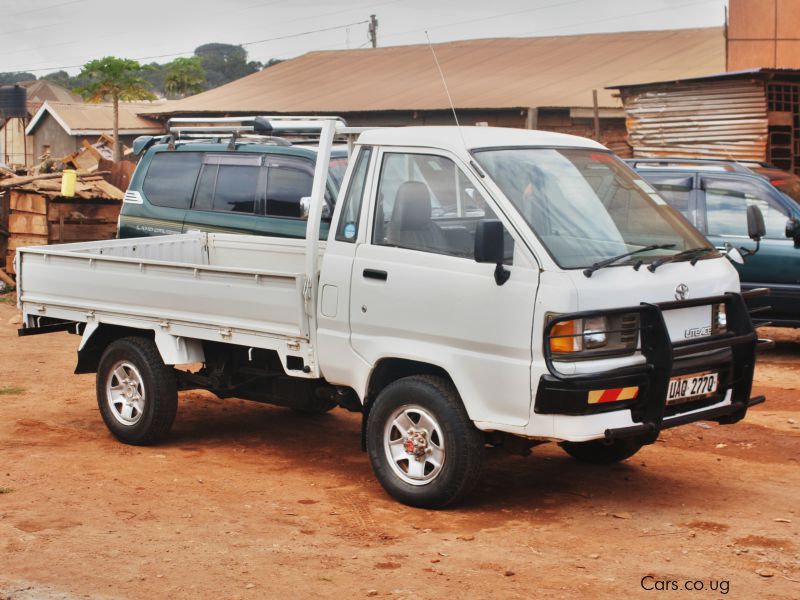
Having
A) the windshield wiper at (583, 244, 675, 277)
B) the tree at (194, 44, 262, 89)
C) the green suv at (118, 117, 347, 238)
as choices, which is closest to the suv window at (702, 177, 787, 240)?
the green suv at (118, 117, 347, 238)

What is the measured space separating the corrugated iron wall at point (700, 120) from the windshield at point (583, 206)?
1264 cm

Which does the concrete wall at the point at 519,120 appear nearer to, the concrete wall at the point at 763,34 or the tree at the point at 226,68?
the concrete wall at the point at 763,34

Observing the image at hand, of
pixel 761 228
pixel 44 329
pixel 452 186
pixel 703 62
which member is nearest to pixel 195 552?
pixel 452 186

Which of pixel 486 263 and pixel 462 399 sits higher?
pixel 486 263

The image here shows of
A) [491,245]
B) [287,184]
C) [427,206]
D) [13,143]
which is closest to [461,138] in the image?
[427,206]

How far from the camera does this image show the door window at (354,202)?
265 inches

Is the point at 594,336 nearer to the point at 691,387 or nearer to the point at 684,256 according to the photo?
the point at 691,387

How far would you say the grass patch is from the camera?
10.2m

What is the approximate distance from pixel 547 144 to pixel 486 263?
1.16m

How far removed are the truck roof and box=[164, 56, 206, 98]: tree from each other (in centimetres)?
6126

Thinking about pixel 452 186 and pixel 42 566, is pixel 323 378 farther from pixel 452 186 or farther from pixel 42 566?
pixel 42 566

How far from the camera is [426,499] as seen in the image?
6.32m

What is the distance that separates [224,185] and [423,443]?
5.70 meters

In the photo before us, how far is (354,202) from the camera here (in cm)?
679
